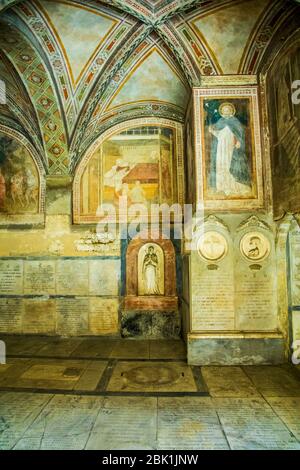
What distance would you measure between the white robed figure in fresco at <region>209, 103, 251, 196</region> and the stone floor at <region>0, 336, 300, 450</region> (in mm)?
3545

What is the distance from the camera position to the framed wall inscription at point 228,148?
6031 millimetres

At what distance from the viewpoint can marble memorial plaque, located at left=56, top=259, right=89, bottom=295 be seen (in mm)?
7938

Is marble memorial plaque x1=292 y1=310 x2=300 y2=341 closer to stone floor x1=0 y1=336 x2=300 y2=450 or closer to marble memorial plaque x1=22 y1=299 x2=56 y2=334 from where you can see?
stone floor x1=0 y1=336 x2=300 y2=450

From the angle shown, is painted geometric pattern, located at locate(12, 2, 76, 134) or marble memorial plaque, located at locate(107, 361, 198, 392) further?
painted geometric pattern, located at locate(12, 2, 76, 134)

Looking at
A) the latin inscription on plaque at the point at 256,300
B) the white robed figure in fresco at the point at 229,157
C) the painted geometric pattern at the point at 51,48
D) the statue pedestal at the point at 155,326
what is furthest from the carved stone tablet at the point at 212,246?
the painted geometric pattern at the point at 51,48

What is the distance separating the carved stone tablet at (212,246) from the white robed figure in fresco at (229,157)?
3.07 feet

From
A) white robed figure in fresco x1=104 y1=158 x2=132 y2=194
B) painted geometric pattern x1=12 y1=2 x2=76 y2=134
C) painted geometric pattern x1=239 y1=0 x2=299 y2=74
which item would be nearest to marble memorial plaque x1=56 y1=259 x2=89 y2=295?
white robed figure in fresco x1=104 y1=158 x2=132 y2=194

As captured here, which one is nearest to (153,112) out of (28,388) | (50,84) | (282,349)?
(50,84)

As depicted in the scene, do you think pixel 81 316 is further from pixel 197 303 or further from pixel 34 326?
pixel 197 303

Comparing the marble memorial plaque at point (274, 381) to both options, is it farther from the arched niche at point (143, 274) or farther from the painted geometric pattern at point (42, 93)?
the painted geometric pattern at point (42, 93)

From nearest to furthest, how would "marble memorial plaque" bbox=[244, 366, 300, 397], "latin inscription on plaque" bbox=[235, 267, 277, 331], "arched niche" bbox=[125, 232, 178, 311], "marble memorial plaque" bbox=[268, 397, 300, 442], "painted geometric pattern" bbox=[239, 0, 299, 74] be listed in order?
"marble memorial plaque" bbox=[268, 397, 300, 442] → "marble memorial plaque" bbox=[244, 366, 300, 397] → "painted geometric pattern" bbox=[239, 0, 299, 74] → "latin inscription on plaque" bbox=[235, 267, 277, 331] → "arched niche" bbox=[125, 232, 178, 311]

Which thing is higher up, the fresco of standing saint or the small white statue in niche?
the fresco of standing saint

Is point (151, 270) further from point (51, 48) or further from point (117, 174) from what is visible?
point (51, 48)

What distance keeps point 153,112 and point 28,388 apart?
7118 mm
